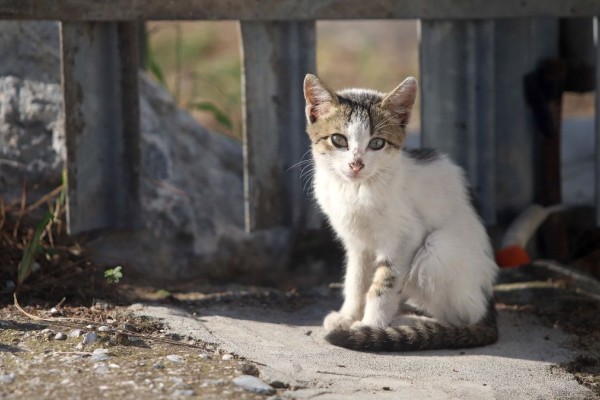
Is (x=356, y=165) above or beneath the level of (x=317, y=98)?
beneath

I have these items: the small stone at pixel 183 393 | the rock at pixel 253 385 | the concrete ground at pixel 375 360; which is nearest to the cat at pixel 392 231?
the concrete ground at pixel 375 360

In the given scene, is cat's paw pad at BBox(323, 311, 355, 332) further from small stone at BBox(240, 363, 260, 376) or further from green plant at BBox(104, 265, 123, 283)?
green plant at BBox(104, 265, 123, 283)

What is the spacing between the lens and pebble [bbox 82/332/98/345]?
4238mm

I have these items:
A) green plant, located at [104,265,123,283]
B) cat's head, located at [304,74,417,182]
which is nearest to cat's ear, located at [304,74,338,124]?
cat's head, located at [304,74,417,182]

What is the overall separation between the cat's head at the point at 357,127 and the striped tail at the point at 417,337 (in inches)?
31.3

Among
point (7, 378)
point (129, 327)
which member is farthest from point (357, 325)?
point (7, 378)

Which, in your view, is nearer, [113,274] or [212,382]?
[212,382]

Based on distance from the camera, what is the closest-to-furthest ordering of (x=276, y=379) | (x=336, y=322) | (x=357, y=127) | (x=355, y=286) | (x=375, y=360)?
(x=276, y=379) < (x=375, y=360) < (x=357, y=127) < (x=336, y=322) < (x=355, y=286)

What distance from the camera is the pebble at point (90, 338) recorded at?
4.24m

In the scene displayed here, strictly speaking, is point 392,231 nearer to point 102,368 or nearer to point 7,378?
point 102,368

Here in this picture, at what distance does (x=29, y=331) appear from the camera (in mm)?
4359

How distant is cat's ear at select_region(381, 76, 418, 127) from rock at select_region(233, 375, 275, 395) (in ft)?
5.46

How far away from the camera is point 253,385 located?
3803mm

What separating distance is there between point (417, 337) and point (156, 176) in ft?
7.73
